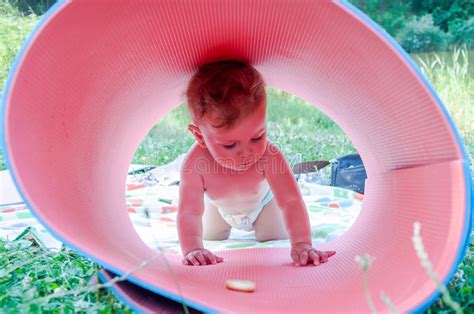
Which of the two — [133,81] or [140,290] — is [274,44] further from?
[140,290]

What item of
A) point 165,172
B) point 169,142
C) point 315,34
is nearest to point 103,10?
point 315,34

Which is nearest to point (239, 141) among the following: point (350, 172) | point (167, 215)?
point (167, 215)

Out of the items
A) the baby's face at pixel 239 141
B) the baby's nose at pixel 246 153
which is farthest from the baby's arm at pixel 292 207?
the baby's nose at pixel 246 153

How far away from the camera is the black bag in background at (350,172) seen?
3.64 m

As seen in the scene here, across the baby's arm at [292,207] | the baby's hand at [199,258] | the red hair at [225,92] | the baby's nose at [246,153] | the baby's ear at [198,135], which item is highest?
the red hair at [225,92]

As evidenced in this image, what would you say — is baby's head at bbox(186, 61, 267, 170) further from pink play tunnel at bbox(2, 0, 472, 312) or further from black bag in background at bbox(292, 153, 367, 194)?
black bag in background at bbox(292, 153, 367, 194)

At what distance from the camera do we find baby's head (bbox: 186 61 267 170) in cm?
230

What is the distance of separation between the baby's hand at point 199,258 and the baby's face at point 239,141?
0.39 m

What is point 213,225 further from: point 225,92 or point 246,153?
point 225,92

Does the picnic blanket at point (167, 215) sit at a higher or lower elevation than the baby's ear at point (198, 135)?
lower

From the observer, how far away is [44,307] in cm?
167

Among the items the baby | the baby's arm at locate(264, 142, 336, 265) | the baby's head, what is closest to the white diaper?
the baby

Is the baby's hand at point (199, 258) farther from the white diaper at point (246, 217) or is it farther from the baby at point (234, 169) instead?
the white diaper at point (246, 217)

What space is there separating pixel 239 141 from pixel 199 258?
0.46 metres
